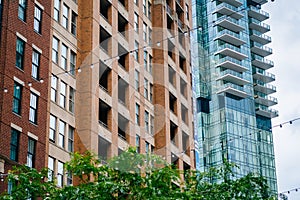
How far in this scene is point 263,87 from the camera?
120438mm

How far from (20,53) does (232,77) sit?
80.4 metres

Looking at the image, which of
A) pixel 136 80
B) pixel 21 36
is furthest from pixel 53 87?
pixel 136 80

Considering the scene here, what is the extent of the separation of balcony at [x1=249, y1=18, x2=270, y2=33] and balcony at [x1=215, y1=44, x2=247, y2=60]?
286 inches

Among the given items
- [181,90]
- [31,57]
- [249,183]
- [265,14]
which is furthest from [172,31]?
[265,14]

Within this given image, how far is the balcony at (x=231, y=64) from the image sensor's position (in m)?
113

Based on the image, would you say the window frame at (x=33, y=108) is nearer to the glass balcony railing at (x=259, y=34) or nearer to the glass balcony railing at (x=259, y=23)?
the glass balcony railing at (x=259, y=34)

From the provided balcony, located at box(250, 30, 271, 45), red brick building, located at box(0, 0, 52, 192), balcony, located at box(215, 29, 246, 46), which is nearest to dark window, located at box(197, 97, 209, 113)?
balcony, located at box(215, 29, 246, 46)

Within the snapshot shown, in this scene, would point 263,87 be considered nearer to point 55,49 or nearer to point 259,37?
point 259,37

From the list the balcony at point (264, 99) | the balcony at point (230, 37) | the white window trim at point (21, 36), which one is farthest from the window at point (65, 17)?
the balcony at point (264, 99)

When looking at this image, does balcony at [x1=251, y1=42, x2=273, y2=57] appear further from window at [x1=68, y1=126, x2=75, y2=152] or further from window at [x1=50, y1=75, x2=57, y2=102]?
Answer: window at [x1=50, y1=75, x2=57, y2=102]

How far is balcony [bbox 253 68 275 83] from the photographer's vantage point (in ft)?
394

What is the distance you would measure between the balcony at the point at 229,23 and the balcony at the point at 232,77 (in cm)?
781

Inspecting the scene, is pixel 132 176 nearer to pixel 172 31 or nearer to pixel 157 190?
pixel 157 190

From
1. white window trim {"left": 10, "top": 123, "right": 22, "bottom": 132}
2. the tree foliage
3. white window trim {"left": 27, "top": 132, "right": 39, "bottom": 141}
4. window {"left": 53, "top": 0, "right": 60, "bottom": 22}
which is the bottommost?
the tree foliage
